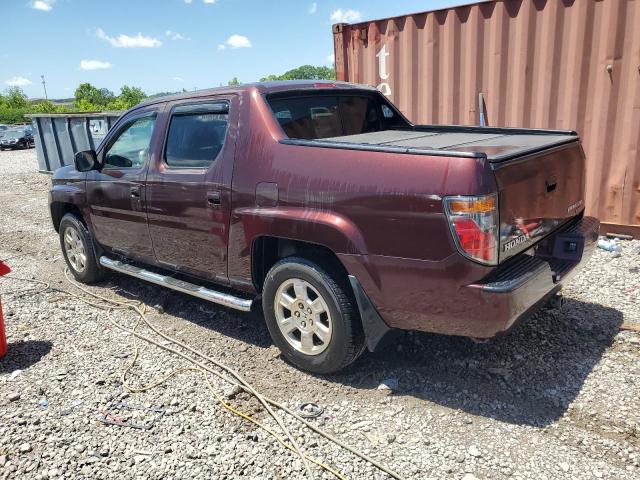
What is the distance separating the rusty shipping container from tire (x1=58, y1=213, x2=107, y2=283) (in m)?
4.50

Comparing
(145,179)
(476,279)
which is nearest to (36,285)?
(145,179)

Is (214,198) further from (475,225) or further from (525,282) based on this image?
(525,282)

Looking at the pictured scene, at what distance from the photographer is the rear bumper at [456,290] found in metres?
2.78

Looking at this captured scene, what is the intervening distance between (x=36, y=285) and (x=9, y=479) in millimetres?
3437

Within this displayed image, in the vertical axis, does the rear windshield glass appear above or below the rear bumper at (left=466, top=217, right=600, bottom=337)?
above

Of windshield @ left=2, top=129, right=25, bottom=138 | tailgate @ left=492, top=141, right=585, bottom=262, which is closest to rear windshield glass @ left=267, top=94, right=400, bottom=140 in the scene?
tailgate @ left=492, top=141, right=585, bottom=262

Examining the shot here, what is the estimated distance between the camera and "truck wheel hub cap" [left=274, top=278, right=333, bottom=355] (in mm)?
3453

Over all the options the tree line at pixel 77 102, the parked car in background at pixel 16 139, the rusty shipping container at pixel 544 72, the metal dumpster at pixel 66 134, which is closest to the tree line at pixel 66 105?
the tree line at pixel 77 102

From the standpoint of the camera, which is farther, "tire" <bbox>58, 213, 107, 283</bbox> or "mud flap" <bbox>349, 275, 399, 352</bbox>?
"tire" <bbox>58, 213, 107, 283</bbox>

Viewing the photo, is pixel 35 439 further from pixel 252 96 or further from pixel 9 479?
pixel 252 96

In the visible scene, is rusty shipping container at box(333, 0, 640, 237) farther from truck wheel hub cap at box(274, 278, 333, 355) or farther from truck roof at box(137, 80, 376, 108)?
truck wheel hub cap at box(274, 278, 333, 355)

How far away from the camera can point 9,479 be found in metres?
2.78

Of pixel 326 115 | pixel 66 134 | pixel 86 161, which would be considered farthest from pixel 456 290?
pixel 66 134

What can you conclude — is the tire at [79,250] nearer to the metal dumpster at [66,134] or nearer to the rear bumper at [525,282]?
the rear bumper at [525,282]
